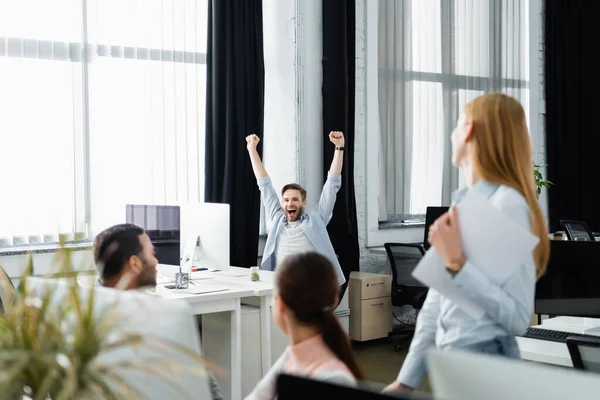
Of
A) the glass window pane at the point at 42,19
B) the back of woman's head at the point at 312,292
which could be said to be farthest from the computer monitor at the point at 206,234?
the back of woman's head at the point at 312,292

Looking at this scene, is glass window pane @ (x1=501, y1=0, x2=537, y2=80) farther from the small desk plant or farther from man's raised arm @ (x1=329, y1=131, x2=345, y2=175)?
the small desk plant

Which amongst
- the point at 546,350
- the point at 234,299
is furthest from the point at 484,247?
the point at 234,299

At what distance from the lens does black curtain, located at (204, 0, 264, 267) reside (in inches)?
230

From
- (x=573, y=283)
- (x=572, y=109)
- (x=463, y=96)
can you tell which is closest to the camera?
(x=573, y=283)

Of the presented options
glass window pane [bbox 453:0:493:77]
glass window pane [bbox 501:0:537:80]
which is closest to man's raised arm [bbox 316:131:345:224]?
glass window pane [bbox 453:0:493:77]

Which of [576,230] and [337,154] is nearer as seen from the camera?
[337,154]

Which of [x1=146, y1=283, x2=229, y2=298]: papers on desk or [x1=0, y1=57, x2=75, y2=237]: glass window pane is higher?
[x1=0, y1=57, x2=75, y2=237]: glass window pane

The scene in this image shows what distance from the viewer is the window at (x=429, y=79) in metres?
7.15

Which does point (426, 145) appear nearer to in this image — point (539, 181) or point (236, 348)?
point (539, 181)

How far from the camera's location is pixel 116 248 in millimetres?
2902

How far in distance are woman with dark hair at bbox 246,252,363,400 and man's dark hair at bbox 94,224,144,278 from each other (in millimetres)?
1012

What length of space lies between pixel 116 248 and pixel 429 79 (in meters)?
5.16

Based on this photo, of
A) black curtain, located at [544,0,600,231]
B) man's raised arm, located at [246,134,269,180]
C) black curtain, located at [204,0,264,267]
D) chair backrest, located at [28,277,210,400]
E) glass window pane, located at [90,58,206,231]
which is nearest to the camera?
chair backrest, located at [28,277,210,400]

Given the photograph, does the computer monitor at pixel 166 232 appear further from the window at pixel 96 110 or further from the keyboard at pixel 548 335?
the keyboard at pixel 548 335
